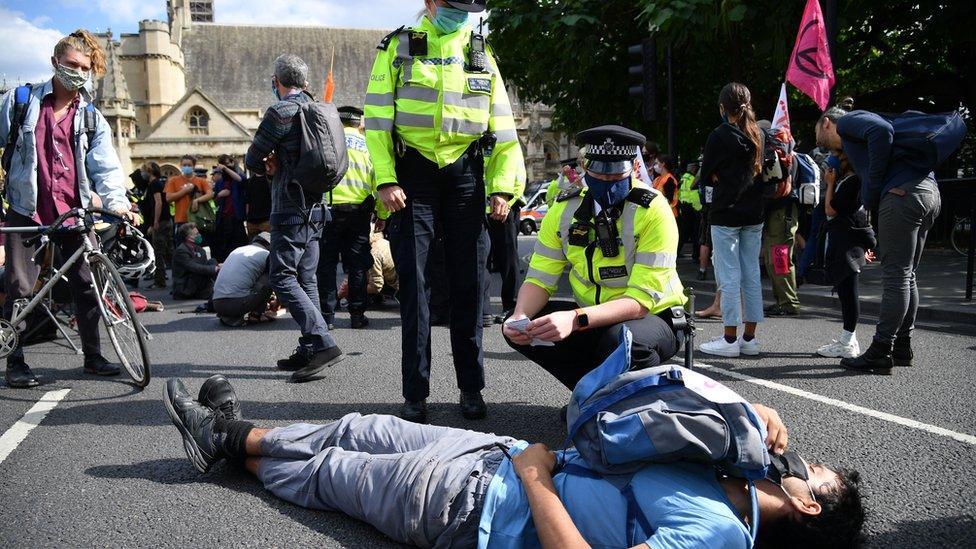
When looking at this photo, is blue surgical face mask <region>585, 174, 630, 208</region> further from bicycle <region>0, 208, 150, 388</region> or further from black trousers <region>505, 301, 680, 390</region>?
bicycle <region>0, 208, 150, 388</region>

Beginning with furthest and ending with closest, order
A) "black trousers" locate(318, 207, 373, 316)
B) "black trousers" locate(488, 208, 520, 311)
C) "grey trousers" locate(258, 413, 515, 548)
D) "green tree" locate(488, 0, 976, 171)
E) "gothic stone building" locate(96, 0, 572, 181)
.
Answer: "gothic stone building" locate(96, 0, 572, 181)
"green tree" locate(488, 0, 976, 171)
"black trousers" locate(488, 208, 520, 311)
"black trousers" locate(318, 207, 373, 316)
"grey trousers" locate(258, 413, 515, 548)

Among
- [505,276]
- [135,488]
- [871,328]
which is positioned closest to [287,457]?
[135,488]

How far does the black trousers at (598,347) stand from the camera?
3.41 metres

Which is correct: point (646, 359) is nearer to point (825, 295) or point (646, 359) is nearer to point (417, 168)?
point (417, 168)

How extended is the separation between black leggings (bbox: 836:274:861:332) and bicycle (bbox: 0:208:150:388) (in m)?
5.07

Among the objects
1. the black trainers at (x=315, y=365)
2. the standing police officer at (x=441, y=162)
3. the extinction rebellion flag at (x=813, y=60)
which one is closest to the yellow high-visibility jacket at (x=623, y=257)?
the standing police officer at (x=441, y=162)

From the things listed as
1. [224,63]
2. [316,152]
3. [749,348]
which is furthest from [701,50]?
[224,63]

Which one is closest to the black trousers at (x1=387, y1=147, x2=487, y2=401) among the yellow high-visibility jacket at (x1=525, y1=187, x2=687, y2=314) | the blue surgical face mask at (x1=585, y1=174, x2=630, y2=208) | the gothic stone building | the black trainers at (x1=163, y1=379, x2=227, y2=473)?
the yellow high-visibility jacket at (x1=525, y1=187, x2=687, y2=314)

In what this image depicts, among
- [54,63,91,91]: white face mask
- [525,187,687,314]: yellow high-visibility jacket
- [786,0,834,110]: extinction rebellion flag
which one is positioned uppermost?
[786,0,834,110]: extinction rebellion flag

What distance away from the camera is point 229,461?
3.37m

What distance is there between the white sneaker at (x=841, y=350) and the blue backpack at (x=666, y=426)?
4.08 meters

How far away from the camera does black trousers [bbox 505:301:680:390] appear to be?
3.41 metres

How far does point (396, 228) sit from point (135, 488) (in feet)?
5.86

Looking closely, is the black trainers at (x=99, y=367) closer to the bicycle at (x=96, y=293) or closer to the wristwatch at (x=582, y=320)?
the bicycle at (x=96, y=293)
